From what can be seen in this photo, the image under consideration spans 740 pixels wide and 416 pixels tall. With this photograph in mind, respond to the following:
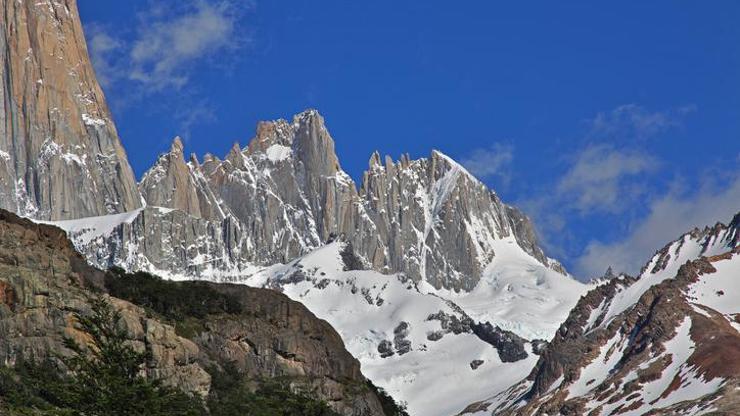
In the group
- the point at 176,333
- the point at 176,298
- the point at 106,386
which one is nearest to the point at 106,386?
the point at 106,386

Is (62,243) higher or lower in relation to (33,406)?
higher

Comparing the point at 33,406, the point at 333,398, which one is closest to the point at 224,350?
the point at 333,398

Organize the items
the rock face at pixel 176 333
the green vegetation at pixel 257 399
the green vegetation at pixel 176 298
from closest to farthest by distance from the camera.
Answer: the green vegetation at pixel 257 399 < the rock face at pixel 176 333 < the green vegetation at pixel 176 298

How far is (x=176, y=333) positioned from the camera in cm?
10825

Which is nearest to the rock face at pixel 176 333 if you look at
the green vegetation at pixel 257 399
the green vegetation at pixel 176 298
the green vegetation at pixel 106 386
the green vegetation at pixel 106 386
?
the green vegetation at pixel 257 399

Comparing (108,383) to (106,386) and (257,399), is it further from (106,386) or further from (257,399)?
(257,399)

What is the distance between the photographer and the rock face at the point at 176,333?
97.0 m

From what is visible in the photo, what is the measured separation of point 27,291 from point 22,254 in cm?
612

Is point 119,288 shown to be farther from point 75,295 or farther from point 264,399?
point 264,399

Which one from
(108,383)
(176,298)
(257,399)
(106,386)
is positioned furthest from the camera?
(176,298)

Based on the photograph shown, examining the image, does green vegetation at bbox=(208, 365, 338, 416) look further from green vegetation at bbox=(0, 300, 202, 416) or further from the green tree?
the green tree

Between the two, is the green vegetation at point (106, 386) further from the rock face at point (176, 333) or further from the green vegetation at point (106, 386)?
the rock face at point (176, 333)

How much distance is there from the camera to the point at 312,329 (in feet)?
398

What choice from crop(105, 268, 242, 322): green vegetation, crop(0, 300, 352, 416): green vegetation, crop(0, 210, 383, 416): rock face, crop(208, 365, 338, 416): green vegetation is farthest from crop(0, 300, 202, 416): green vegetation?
crop(105, 268, 242, 322): green vegetation
